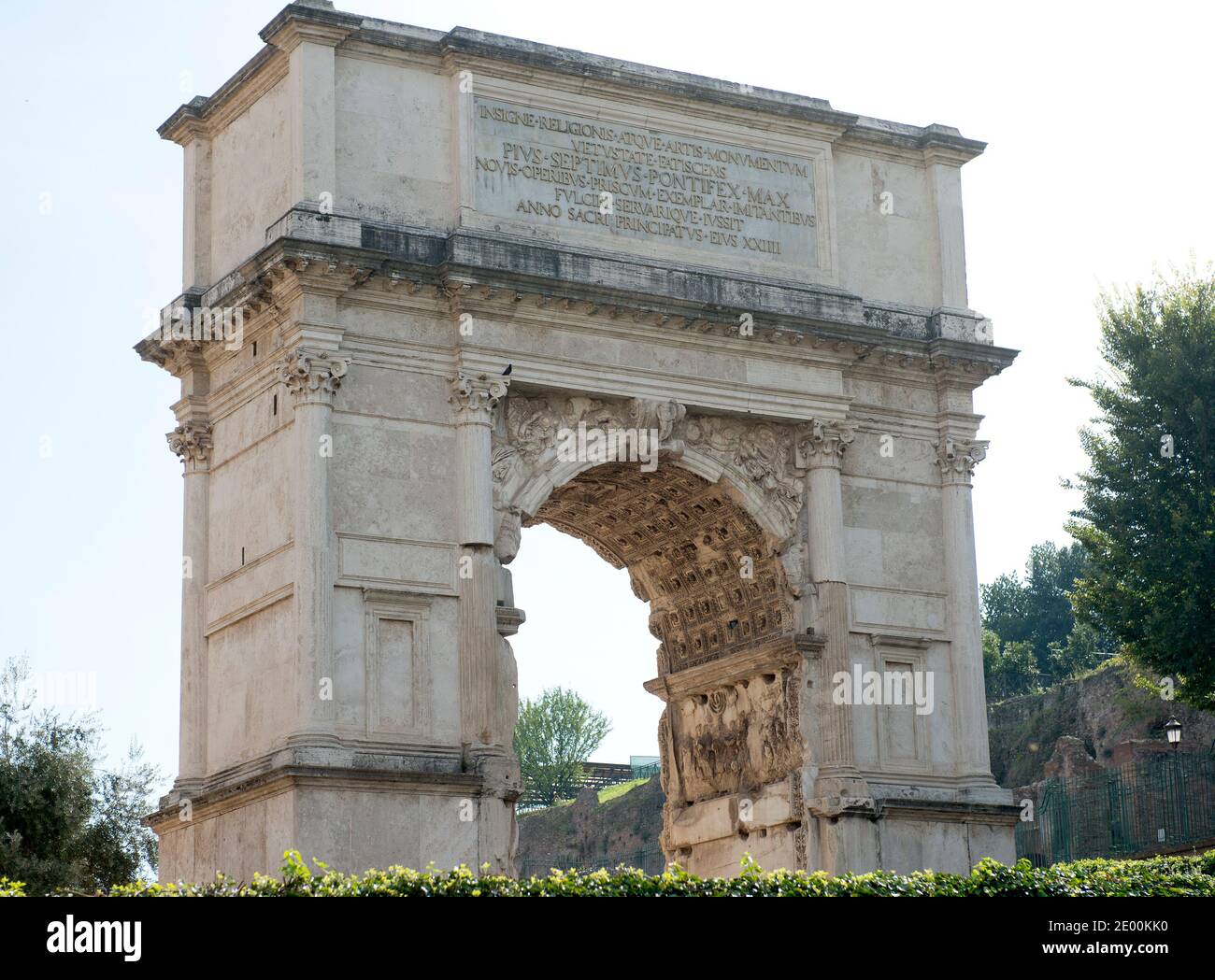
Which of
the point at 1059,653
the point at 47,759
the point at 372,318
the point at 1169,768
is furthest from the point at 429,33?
the point at 1059,653

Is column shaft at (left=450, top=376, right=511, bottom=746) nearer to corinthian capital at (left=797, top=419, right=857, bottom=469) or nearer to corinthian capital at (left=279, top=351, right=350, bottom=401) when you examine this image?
corinthian capital at (left=279, top=351, right=350, bottom=401)

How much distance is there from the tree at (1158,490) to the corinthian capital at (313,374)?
1478 cm

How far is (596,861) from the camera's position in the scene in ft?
187

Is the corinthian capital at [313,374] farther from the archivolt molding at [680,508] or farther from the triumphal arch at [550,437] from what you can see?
the archivolt molding at [680,508]

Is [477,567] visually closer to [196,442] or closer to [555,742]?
[196,442]

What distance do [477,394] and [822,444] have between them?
4909mm

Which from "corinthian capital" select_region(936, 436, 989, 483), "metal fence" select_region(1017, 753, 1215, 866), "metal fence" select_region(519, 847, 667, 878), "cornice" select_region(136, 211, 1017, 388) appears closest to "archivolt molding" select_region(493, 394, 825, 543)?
"cornice" select_region(136, 211, 1017, 388)

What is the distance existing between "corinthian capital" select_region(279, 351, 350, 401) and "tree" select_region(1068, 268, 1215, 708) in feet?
48.5

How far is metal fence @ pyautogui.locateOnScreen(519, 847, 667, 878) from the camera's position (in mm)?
52406

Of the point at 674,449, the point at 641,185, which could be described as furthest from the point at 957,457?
the point at 641,185
